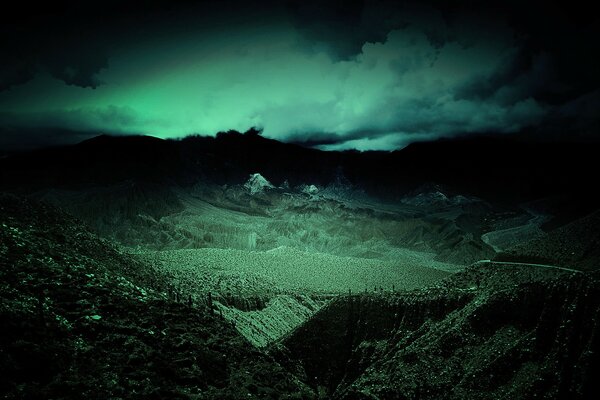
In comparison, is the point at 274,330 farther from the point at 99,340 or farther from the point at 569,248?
the point at 569,248

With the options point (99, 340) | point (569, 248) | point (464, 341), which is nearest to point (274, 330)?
point (464, 341)

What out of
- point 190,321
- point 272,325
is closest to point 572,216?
point 272,325

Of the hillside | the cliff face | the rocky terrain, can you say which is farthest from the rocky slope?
the hillside

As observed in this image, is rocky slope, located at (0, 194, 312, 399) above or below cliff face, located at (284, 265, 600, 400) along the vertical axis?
above

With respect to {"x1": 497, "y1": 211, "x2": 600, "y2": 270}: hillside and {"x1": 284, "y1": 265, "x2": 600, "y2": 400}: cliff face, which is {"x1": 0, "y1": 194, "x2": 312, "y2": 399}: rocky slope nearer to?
{"x1": 284, "y1": 265, "x2": 600, "y2": 400}: cliff face

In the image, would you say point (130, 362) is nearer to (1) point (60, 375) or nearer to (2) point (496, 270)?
(1) point (60, 375)

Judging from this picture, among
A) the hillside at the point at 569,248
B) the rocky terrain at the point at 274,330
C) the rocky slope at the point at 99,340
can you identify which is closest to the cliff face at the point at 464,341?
the rocky terrain at the point at 274,330

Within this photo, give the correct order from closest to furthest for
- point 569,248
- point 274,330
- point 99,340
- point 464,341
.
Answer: point 99,340, point 464,341, point 274,330, point 569,248

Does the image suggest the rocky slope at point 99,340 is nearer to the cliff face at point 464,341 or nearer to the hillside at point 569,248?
the cliff face at point 464,341

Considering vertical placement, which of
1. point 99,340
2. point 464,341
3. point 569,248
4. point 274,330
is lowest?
point 274,330
